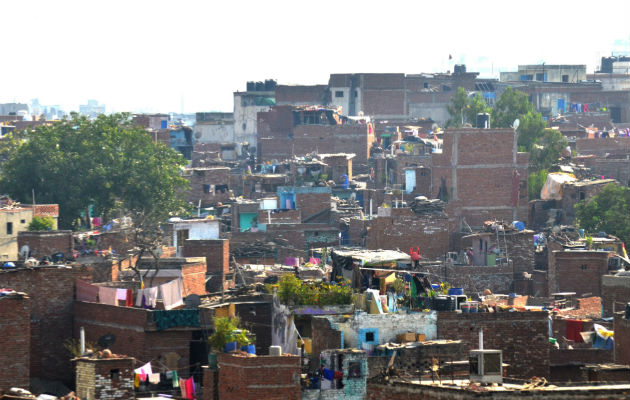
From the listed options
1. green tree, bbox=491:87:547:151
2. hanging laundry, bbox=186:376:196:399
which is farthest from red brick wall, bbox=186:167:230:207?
hanging laundry, bbox=186:376:196:399

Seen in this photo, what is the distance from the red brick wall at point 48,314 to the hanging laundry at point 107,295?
0.60 m

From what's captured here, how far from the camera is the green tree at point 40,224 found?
55.5 metres

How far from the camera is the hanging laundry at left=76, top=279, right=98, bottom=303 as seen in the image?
3678cm

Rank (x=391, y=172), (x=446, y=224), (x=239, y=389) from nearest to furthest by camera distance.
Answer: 1. (x=239, y=389)
2. (x=446, y=224)
3. (x=391, y=172)

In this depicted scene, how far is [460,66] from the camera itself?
11194 cm

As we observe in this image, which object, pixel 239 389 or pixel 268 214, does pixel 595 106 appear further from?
pixel 239 389

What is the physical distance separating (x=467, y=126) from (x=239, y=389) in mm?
39044

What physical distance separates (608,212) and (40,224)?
18.7 meters

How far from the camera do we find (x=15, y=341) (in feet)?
110

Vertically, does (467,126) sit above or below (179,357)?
above

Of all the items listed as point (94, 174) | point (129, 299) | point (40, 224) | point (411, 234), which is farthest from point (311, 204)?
point (129, 299)

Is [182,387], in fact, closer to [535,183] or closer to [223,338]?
[223,338]

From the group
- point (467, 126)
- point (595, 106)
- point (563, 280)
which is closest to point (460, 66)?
point (595, 106)

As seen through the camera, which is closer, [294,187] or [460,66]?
[294,187]
